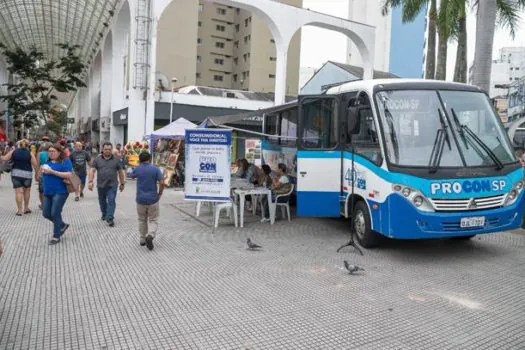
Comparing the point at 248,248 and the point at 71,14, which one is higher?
the point at 71,14

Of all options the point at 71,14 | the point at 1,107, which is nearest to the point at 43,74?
the point at 71,14

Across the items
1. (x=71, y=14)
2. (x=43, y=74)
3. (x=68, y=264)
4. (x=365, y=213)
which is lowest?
(x=68, y=264)

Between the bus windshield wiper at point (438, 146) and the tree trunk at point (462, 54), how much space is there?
11.8 metres

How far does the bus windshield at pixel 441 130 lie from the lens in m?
7.05

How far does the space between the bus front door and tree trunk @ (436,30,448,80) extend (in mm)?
11186

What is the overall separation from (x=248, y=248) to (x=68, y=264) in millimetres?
2751

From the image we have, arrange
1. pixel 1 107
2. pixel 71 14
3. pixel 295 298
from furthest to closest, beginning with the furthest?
1. pixel 1 107
2. pixel 71 14
3. pixel 295 298

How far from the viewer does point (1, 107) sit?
50.0m

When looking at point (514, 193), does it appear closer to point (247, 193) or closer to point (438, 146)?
point (438, 146)

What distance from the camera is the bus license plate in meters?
6.81

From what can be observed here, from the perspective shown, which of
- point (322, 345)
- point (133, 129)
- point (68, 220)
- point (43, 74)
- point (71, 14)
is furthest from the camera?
point (71, 14)

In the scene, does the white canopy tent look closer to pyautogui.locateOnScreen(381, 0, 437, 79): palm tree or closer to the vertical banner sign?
the vertical banner sign

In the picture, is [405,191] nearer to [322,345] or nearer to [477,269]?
[477,269]

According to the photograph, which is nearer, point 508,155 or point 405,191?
point 405,191
